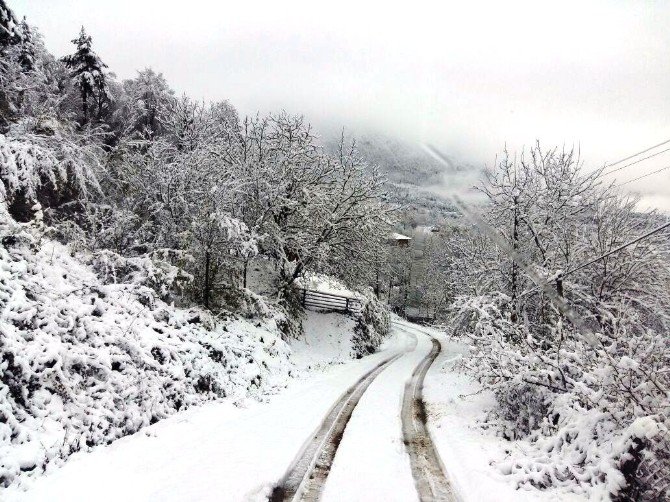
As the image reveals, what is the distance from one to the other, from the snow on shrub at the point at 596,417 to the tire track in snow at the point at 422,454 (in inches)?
44.8

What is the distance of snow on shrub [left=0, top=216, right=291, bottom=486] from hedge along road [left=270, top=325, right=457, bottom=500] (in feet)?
10.4

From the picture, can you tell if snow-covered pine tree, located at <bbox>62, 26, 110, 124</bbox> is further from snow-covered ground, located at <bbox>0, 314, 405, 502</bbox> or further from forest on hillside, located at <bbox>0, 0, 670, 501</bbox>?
snow-covered ground, located at <bbox>0, 314, 405, 502</bbox>

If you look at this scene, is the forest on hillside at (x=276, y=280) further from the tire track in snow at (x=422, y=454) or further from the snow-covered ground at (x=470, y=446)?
the tire track in snow at (x=422, y=454)

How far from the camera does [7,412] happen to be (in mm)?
6062

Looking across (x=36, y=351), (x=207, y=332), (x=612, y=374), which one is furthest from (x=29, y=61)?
(x=612, y=374)

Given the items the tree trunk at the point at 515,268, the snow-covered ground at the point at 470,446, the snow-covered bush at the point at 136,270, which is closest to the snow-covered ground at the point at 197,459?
the snow-covered ground at the point at 470,446

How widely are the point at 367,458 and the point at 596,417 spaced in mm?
3744

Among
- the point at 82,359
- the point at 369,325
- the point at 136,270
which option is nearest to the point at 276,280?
the point at 369,325

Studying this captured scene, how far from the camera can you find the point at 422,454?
7.91 meters

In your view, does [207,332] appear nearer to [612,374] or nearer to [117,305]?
[117,305]

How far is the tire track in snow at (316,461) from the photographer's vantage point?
235 inches

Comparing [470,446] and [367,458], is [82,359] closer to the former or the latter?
[367,458]

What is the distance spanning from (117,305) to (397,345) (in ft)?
76.6

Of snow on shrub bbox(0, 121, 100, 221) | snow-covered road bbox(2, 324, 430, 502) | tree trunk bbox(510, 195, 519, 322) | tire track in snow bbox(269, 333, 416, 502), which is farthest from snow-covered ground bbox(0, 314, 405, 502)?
tree trunk bbox(510, 195, 519, 322)
